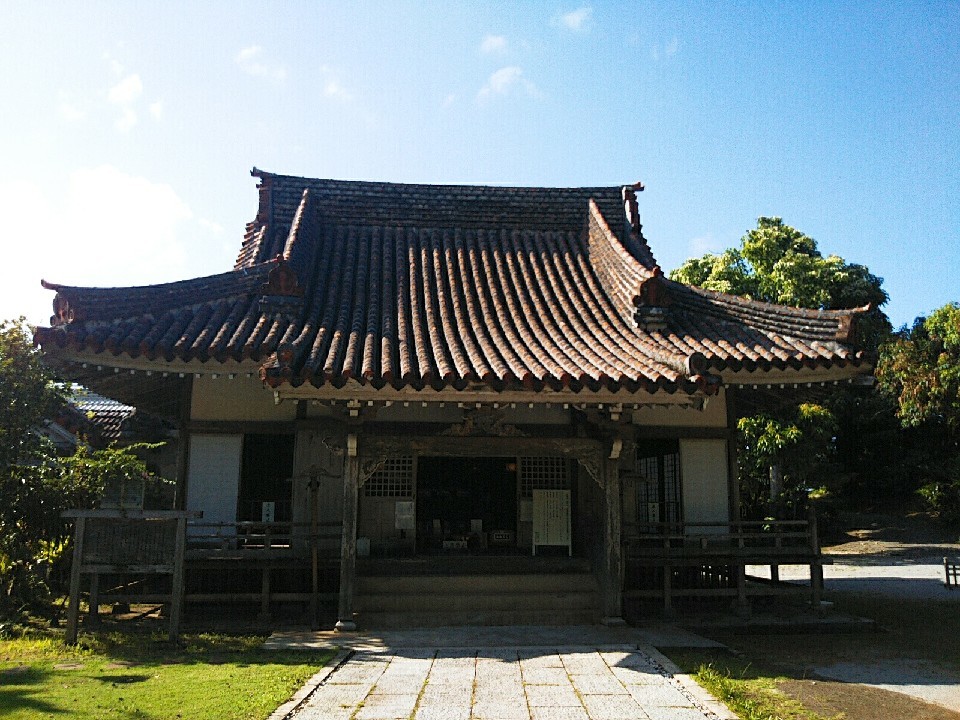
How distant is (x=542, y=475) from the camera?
13227 millimetres

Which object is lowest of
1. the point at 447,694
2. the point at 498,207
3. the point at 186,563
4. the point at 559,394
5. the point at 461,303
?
the point at 447,694

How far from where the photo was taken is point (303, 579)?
1080 cm

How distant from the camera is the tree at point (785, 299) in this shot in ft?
83.0

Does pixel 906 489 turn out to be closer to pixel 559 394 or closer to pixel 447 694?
pixel 559 394

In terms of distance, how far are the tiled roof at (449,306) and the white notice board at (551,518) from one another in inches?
119

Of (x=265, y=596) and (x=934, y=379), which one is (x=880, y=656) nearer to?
(x=265, y=596)

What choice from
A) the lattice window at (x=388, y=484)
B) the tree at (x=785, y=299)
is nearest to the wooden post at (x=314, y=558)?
the lattice window at (x=388, y=484)

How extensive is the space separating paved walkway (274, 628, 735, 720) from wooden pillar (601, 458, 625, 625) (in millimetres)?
1334

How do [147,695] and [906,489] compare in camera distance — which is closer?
[147,695]

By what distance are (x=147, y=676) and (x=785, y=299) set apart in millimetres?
24552

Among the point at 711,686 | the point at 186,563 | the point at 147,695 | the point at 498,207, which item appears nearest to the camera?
the point at 147,695

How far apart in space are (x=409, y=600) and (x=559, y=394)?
3872 mm

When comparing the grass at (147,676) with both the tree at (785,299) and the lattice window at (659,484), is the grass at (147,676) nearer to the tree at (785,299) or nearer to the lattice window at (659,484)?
the lattice window at (659,484)

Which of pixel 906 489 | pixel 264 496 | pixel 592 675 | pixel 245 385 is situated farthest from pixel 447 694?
pixel 906 489
